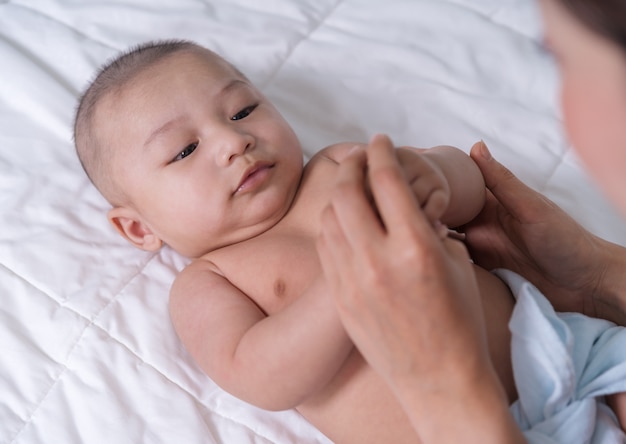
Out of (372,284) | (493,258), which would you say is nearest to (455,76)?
(493,258)

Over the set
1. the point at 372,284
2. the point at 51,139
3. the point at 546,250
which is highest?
the point at 372,284

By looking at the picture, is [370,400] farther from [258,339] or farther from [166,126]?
[166,126]

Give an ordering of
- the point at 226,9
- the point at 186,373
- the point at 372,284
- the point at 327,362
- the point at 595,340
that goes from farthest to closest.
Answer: the point at 226,9 → the point at 186,373 → the point at 595,340 → the point at 327,362 → the point at 372,284

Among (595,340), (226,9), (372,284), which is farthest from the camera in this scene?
(226,9)

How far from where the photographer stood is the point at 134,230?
1.29 meters

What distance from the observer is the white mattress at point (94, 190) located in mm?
1136

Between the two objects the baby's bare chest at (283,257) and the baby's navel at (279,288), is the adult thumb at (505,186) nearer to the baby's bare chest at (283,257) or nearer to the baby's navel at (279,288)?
the baby's bare chest at (283,257)

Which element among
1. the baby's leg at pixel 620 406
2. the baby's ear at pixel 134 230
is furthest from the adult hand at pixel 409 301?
the baby's ear at pixel 134 230

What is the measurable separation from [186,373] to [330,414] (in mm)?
255

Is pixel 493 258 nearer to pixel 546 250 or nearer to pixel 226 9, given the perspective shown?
pixel 546 250

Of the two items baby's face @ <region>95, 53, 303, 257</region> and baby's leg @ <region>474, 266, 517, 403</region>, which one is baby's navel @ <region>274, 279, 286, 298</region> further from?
baby's leg @ <region>474, 266, 517, 403</region>

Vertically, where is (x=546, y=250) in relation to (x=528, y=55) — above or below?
below

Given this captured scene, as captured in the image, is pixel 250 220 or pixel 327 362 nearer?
pixel 327 362

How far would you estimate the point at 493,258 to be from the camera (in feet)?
4.09
